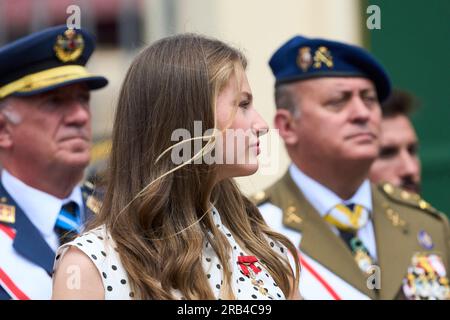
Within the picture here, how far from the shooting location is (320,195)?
15.3 ft

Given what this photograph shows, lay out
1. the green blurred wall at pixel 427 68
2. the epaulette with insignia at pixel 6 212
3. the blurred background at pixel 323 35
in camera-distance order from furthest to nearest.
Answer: the green blurred wall at pixel 427 68, the blurred background at pixel 323 35, the epaulette with insignia at pixel 6 212

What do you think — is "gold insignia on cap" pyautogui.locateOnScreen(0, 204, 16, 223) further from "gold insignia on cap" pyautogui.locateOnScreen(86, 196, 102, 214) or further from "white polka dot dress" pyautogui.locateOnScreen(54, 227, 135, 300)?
"white polka dot dress" pyautogui.locateOnScreen(54, 227, 135, 300)

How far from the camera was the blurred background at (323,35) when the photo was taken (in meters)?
6.63

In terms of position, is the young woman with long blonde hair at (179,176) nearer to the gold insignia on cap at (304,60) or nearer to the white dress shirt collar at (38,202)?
the white dress shirt collar at (38,202)

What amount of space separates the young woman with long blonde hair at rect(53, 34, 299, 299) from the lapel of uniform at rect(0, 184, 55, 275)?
992mm

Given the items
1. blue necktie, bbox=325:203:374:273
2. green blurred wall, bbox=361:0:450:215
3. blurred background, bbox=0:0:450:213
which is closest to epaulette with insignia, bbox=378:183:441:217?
blue necktie, bbox=325:203:374:273

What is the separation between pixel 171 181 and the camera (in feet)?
9.90

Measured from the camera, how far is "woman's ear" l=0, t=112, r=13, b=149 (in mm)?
4383

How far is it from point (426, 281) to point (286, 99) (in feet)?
3.09

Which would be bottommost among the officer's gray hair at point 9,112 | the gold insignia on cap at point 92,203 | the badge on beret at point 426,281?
the badge on beret at point 426,281

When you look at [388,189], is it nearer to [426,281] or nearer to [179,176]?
[426,281]

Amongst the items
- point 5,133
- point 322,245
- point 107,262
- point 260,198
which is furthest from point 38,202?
point 107,262

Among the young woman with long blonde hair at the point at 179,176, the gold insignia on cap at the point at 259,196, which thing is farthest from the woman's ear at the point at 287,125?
the young woman with long blonde hair at the point at 179,176
